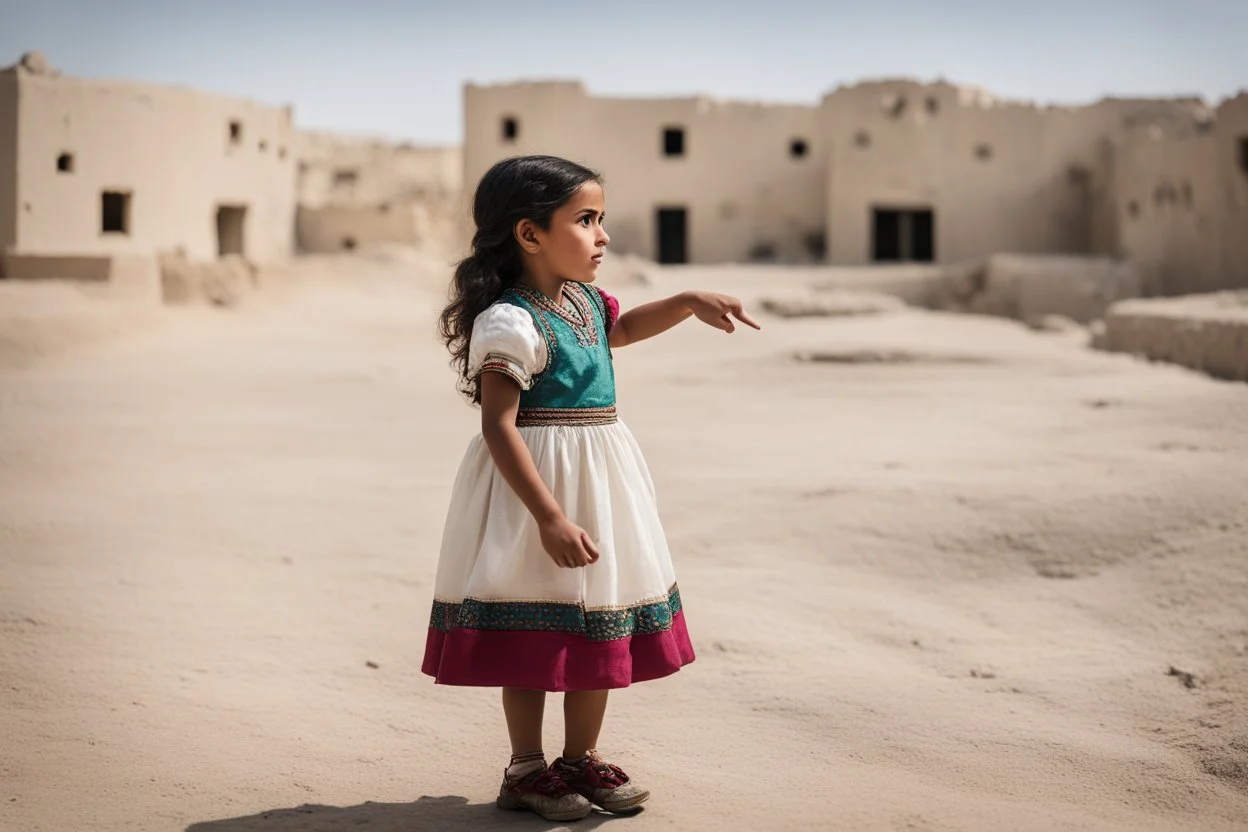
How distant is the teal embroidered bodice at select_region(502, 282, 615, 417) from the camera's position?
2916 millimetres

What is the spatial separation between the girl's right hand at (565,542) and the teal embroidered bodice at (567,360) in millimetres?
307

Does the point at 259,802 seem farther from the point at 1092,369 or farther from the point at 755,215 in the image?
the point at 755,215

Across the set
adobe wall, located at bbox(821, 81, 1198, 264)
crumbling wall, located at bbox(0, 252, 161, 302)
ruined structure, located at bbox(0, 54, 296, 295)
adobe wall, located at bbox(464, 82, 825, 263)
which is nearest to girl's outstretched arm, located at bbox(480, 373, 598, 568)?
crumbling wall, located at bbox(0, 252, 161, 302)

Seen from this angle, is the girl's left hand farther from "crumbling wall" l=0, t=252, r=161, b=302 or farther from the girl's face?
"crumbling wall" l=0, t=252, r=161, b=302

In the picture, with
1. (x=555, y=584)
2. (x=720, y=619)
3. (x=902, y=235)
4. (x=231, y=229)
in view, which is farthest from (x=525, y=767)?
(x=231, y=229)

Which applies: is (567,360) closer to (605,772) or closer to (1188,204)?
(605,772)

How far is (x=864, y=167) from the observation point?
24.1m

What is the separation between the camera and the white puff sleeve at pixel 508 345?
112 inches

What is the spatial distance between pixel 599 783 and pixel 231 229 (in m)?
24.0

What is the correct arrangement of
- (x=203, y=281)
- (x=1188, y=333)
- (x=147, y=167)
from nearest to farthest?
1. (x=1188, y=333)
2. (x=203, y=281)
3. (x=147, y=167)

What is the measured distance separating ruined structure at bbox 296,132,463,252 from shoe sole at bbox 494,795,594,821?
81.1 ft

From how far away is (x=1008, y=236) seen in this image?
2467 cm

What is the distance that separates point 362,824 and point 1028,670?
2.21 metres

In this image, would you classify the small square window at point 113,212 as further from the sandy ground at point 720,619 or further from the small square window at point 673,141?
the sandy ground at point 720,619
